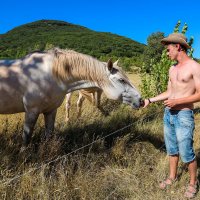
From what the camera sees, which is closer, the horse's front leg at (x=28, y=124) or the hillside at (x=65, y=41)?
the horse's front leg at (x=28, y=124)

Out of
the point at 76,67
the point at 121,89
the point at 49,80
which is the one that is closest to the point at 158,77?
the point at 121,89

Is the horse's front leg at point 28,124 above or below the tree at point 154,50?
below

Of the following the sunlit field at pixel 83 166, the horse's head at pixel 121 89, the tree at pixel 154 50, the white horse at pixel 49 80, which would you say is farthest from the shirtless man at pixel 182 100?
the tree at pixel 154 50

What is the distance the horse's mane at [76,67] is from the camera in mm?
4457

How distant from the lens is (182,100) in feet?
11.5

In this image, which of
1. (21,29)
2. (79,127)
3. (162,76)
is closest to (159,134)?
(79,127)

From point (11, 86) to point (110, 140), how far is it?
2128 millimetres

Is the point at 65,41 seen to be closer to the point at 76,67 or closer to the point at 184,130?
the point at 76,67

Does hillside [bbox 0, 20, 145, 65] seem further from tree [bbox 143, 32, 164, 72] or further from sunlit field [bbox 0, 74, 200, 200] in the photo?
sunlit field [bbox 0, 74, 200, 200]

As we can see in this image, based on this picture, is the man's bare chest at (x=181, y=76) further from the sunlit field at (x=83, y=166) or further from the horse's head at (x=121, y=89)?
the sunlit field at (x=83, y=166)

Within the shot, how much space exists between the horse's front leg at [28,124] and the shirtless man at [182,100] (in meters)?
1.92

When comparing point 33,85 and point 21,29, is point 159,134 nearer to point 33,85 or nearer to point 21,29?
point 33,85

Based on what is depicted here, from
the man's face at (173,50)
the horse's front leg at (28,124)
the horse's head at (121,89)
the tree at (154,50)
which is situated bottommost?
the horse's front leg at (28,124)

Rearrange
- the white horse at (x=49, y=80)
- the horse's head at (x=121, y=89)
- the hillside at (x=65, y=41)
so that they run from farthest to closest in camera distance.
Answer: the hillside at (x=65, y=41) < the horse's head at (x=121, y=89) < the white horse at (x=49, y=80)
